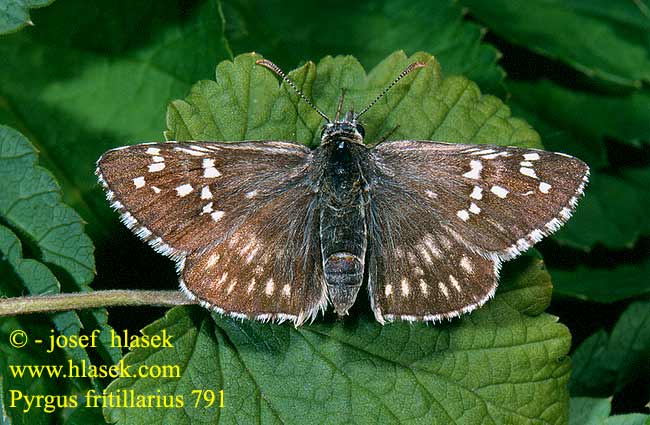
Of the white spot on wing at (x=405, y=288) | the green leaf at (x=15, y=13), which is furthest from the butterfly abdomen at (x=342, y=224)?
the green leaf at (x=15, y=13)

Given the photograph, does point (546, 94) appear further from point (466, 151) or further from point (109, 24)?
point (109, 24)

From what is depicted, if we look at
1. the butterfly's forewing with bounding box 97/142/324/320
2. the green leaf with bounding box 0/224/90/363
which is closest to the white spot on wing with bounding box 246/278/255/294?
the butterfly's forewing with bounding box 97/142/324/320

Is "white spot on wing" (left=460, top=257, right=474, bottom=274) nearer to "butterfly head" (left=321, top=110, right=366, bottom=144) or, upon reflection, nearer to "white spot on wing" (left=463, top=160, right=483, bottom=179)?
"white spot on wing" (left=463, top=160, right=483, bottom=179)

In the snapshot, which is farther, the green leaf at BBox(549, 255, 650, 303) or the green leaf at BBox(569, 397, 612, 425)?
the green leaf at BBox(549, 255, 650, 303)

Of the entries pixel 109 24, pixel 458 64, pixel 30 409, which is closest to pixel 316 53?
pixel 458 64

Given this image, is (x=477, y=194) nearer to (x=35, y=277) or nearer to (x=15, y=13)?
(x=35, y=277)

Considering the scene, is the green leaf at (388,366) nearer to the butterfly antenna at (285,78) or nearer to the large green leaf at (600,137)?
the butterfly antenna at (285,78)

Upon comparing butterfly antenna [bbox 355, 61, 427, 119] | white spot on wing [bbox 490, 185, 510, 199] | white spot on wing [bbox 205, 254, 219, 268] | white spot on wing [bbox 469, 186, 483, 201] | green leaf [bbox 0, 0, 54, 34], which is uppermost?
green leaf [bbox 0, 0, 54, 34]
